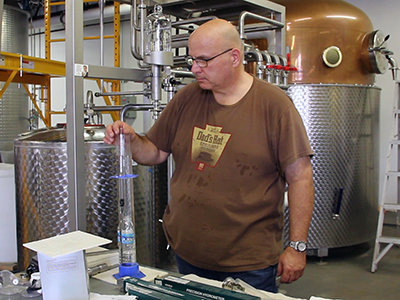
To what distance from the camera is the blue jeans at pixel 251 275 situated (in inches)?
65.1

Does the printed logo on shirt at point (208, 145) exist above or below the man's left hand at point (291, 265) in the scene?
above

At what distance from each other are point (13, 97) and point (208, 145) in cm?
539

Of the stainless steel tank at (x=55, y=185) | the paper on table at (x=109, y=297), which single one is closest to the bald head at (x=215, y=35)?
the paper on table at (x=109, y=297)

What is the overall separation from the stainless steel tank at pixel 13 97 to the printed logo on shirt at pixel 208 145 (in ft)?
15.0

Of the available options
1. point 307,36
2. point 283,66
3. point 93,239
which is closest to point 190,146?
point 93,239

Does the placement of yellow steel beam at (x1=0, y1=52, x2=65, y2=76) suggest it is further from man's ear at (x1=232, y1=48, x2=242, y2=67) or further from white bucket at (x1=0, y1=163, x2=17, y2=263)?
man's ear at (x1=232, y1=48, x2=242, y2=67)

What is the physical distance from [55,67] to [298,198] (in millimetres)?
3769

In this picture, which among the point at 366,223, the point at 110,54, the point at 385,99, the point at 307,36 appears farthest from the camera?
the point at 110,54

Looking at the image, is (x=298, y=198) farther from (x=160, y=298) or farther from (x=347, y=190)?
(x=347, y=190)

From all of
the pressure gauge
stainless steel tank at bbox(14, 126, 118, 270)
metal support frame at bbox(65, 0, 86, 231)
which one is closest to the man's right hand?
metal support frame at bbox(65, 0, 86, 231)

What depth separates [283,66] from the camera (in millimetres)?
3209

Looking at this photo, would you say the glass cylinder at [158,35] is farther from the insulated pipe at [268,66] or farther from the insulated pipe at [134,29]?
the insulated pipe at [268,66]

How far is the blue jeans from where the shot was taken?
65.1 inches

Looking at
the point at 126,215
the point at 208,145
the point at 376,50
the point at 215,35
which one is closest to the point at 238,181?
the point at 208,145
